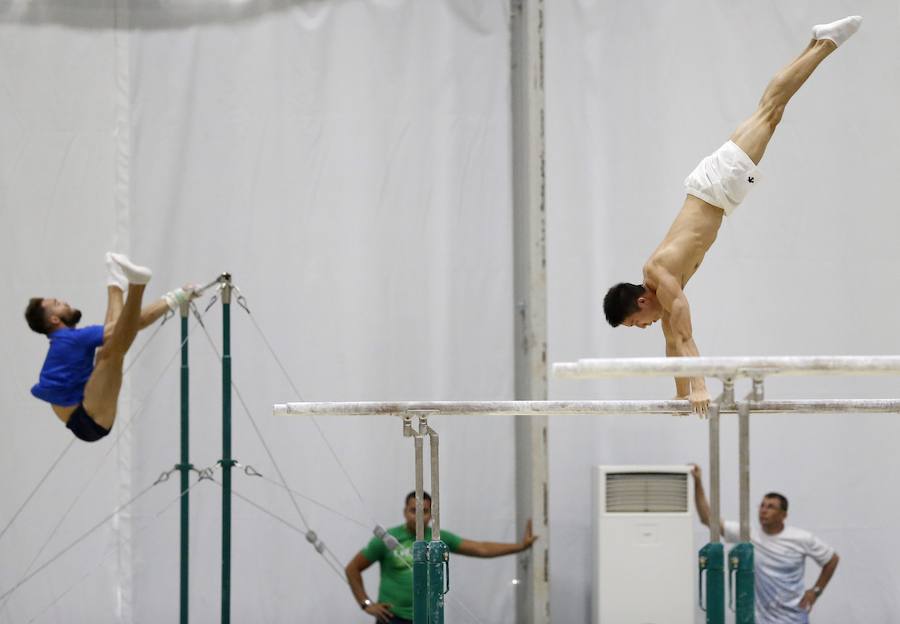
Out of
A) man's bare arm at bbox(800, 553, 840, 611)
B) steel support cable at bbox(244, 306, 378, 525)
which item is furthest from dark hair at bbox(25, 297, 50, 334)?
man's bare arm at bbox(800, 553, 840, 611)

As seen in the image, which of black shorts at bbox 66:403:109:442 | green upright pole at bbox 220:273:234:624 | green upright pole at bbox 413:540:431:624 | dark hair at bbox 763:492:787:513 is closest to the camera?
green upright pole at bbox 413:540:431:624

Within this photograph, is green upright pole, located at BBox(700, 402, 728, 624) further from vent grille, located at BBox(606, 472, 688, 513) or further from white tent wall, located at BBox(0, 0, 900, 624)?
white tent wall, located at BBox(0, 0, 900, 624)

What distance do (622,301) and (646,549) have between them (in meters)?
2.64

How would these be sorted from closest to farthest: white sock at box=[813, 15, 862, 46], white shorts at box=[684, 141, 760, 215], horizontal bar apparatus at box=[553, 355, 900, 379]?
horizontal bar apparatus at box=[553, 355, 900, 379] < white sock at box=[813, 15, 862, 46] < white shorts at box=[684, 141, 760, 215]

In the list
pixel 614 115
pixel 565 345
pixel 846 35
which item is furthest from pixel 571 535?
pixel 846 35

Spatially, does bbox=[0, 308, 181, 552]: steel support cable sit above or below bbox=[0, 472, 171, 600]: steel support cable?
above

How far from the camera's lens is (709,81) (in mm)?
7953

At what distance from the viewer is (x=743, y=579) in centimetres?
357

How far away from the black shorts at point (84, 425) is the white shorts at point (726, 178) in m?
3.69

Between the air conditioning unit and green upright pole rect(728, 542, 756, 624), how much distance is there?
3590mm

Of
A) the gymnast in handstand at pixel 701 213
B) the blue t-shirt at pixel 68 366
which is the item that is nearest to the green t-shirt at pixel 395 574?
the blue t-shirt at pixel 68 366

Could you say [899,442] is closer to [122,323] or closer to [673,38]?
[673,38]

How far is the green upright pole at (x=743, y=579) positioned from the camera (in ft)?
11.7

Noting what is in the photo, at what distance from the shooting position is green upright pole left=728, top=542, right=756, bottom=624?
356 centimetres
